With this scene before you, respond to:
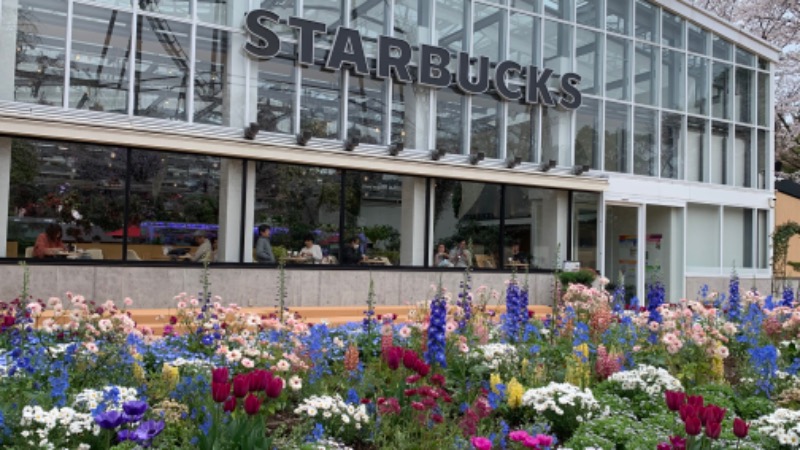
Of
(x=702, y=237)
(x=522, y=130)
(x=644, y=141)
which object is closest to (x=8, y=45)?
(x=522, y=130)

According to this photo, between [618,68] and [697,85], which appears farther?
[697,85]

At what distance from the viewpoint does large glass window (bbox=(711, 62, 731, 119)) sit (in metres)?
18.9

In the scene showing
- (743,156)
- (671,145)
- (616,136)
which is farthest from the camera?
(743,156)

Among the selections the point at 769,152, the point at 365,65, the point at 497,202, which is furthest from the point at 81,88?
the point at 769,152

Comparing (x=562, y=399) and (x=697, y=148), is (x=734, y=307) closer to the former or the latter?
(x=562, y=399)

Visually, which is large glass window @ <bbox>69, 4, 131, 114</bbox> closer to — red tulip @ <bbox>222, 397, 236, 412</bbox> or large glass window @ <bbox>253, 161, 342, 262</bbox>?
large glass window @ <bbox>253, 161, 342, 262</bbox>

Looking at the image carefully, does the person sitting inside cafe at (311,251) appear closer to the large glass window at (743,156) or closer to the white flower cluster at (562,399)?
Result: the white flower cluster at (562,399)

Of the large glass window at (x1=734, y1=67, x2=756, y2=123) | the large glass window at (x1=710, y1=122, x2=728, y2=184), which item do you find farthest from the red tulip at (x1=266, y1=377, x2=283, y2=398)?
the large glass window at (x1=734, y1=67, x2=756, y2=123)

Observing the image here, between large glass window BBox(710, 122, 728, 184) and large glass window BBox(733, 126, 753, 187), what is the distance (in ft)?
1.45

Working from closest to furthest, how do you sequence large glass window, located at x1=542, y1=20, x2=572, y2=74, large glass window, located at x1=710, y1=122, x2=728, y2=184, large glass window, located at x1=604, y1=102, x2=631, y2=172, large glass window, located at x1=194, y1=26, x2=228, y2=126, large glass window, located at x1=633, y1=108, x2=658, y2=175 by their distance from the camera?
large glass window, located at x1=194, y1=26, x2=228, y2=126 < large glass window, located at x1=542, y1=20, x2=572, y2=74 < large glass window, located at x1=604, y1=102, x2=631, y2=172 < large glass window, located at x1=633, y1=108, x2=658, y2=175 < large glass window, located at x1=710, y1=122, x2=728, y2=184

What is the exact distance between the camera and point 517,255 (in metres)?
15.0

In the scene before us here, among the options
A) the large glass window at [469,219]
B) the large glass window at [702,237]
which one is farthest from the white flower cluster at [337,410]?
the large glass window at [702,237]

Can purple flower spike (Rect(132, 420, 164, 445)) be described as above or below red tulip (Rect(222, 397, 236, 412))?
below

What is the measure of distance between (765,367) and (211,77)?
367 inches
